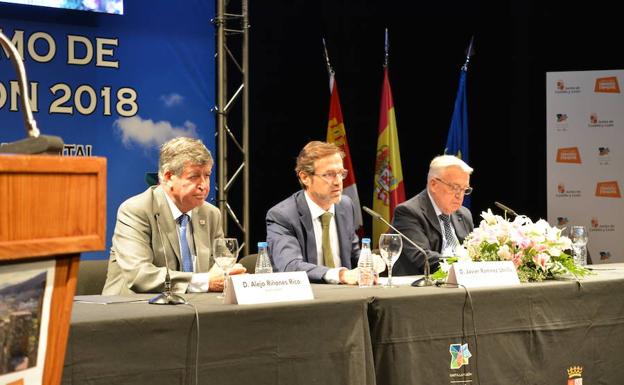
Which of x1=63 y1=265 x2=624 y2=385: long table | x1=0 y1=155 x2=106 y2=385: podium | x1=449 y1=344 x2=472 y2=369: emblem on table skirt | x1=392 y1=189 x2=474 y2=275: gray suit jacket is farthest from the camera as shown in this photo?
x1=392 y1=189 x2=474 y2=275: gray suit jacket

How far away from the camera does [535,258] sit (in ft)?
9.87

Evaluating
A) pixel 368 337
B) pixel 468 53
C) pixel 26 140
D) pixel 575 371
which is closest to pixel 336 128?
pixel 468 53

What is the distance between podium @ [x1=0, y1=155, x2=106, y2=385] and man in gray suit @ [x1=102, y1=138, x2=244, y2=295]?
2.11 m

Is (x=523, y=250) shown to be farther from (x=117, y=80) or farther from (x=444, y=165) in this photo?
(x=117, y=80)

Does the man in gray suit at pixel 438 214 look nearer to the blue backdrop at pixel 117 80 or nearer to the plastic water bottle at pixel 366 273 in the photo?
the plastic water bottle at pixel 366 273

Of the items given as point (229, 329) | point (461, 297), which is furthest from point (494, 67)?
point (229, 329)

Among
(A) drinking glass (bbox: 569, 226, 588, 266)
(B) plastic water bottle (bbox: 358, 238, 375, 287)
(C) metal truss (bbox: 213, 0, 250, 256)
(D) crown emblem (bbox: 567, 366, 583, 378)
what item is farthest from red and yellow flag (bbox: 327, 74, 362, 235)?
(D) crown emblem (bbox: 567, 366, 583, 378)

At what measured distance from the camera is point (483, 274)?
9.27 ft

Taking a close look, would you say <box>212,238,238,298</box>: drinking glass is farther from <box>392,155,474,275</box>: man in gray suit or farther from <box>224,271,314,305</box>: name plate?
<box>392,155,474,275</box>: man in gray suit

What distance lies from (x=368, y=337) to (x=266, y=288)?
1.14 ft

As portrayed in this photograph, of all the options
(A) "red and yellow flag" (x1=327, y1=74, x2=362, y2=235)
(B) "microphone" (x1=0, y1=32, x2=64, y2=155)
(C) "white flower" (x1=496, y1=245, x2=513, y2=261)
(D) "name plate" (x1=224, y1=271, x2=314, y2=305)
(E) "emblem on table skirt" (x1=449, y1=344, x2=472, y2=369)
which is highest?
(A) "red and yellow flag" (x1=327, y1=74, x2=362, y2=235)

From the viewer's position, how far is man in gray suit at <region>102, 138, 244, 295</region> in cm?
300

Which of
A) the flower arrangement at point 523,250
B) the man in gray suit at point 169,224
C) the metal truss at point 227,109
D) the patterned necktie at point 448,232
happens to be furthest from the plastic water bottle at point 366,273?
the metal truss at point 227,109

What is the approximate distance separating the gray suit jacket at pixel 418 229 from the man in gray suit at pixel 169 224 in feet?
3.56
